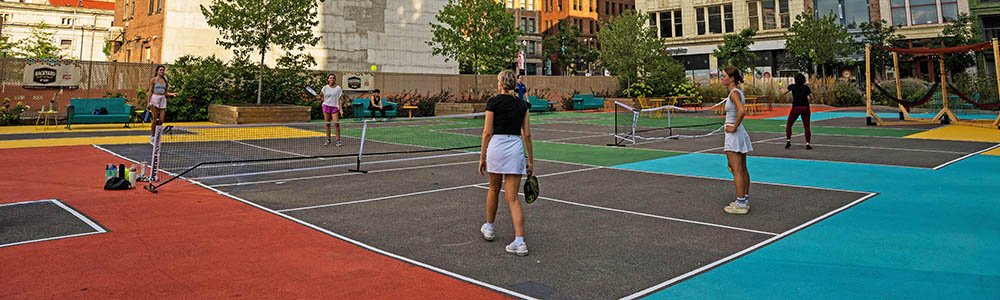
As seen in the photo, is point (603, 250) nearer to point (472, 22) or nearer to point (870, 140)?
point (870, 140)

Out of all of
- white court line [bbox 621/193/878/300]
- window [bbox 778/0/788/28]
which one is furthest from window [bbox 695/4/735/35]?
white court line [bbox 621/193/878/300]

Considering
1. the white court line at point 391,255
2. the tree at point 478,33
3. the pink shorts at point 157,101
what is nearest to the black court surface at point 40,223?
the white court line at point 391,255

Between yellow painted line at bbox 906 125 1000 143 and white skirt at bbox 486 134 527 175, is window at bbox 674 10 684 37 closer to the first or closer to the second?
yellow painted line at bbox 906 125 1000 143

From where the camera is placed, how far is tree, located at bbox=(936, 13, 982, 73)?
1917 inches

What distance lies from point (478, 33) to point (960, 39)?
4259 cm

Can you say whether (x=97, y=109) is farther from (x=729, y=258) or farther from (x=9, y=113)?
(x=729, y=258)

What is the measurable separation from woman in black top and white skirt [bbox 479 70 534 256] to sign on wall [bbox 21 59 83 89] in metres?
28.2

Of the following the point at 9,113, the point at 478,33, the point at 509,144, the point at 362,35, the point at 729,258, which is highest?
the point at 362,35

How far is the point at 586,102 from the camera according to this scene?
43.9 meters

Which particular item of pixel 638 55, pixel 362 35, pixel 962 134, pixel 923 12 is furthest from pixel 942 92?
pixel 923 12

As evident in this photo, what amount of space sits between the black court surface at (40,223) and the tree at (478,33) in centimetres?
2868

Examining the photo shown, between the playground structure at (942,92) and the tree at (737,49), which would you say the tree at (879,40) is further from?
the playground structure at (942,92)

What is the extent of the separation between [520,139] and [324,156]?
8.96 m

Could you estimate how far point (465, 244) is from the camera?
20.0 ft
